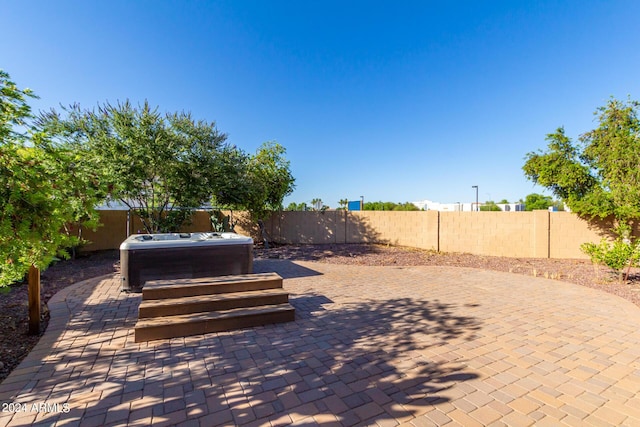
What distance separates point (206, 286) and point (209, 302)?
1.03 feet

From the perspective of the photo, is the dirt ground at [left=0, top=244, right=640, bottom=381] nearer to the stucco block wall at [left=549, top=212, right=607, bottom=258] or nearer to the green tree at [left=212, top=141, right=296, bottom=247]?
the stucco block wall at [left=549, top=212, right=607, bottom=258]

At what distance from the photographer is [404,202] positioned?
130 ft

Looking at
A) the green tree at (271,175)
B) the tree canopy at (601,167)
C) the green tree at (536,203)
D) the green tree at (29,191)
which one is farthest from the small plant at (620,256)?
the green tree at (536,203)

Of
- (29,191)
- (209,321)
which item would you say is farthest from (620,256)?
(29,191)

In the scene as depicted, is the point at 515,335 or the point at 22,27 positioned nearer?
the point at 515,335

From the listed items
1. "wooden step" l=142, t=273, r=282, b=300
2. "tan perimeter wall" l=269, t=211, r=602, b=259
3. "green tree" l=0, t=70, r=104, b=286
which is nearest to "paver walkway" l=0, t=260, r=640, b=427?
"wooden step" l=142, t=273, r=282, b=300

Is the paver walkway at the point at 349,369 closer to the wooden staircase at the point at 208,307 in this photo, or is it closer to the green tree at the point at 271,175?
the wooden staircase at the point at 208,307

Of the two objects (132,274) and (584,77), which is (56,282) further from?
(584,77)

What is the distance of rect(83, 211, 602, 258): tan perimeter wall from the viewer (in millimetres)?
9594

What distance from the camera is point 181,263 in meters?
5.36

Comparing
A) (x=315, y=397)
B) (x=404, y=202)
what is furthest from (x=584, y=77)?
(x=404, y=202)

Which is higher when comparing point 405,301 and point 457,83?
point 457,83

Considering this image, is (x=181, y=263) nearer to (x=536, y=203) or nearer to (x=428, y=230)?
(x=428, y=230)

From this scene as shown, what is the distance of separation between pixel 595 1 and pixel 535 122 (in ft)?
13.8
